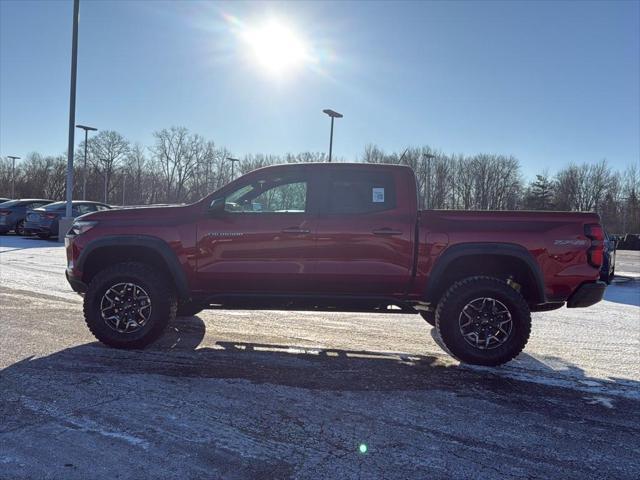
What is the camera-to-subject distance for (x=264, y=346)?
530 centimetres

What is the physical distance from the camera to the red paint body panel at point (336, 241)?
4.75 meters

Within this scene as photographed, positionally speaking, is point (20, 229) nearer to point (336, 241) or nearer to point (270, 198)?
point (270, 198)

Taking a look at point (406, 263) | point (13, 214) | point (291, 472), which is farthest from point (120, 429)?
point (13, 214)

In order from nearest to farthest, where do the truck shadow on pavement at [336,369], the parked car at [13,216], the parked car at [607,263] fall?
the truck shadow on pavement at [336,369], the parked car at [607,263], the parked car at [13,216]

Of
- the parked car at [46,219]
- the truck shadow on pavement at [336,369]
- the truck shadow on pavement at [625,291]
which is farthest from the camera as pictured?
the parked car at [46,219]

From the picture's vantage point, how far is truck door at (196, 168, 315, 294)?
16.1 feet

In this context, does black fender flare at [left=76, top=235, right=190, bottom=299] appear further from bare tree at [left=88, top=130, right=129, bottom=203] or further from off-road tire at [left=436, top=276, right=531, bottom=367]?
bare tree at [left=88, top=130, right=129, bottom=203]

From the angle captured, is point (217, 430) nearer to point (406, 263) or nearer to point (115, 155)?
point (406, 263)

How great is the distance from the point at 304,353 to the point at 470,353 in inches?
66.4

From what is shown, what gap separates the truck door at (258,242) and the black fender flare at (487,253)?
4.17 ft

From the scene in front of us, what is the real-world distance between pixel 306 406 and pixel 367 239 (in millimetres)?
1835

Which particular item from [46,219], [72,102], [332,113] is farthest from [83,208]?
[332,113]

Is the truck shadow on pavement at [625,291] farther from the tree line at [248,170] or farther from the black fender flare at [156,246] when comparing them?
the tree line at [248,170]

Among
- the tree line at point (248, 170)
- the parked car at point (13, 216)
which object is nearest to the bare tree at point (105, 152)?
the tree line at point (248, 170)
